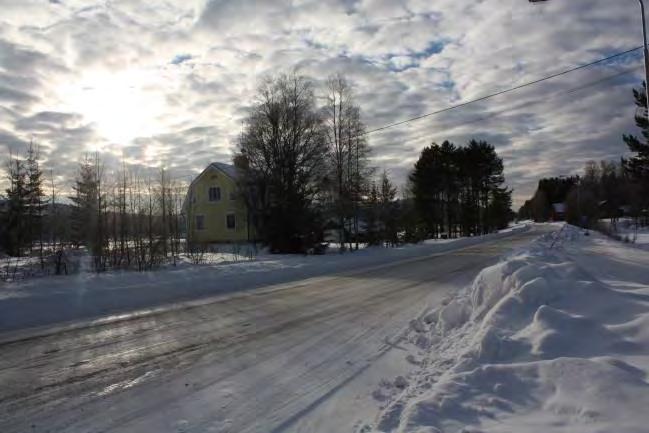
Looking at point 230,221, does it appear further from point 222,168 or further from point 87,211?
point 87,211

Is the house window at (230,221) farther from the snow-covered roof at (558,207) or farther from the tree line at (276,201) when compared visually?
the snow-covered roof at (558,207)

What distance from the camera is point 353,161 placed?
34188mm

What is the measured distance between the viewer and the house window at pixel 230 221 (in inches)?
1821

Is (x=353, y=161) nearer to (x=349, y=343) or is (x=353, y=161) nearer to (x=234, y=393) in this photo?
(x=349, y=343)

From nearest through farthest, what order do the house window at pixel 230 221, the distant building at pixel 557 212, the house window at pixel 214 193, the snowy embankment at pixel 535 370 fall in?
the snowy embankment at pixel 535 370, the house window at pixel 230 221, the house window at pixel 214 193, the distant building at pixel 557 212

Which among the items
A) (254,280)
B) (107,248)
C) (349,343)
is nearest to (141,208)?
(107,248)

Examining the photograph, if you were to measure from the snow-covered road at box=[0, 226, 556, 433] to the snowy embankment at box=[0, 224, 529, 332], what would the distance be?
5.41 feet

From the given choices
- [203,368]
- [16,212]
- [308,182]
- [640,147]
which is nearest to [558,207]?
[640,147]

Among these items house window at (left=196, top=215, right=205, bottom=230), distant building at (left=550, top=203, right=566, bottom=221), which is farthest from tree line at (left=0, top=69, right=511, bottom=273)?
distant building at (left=550, top=203, right=566, bottom=221)

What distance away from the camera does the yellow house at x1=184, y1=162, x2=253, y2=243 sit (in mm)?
46000

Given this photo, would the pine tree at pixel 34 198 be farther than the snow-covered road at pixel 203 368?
Yes

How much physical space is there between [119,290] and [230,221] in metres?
34.4

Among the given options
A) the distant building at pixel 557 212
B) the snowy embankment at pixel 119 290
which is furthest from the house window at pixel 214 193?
the distant building at pixel 557 212

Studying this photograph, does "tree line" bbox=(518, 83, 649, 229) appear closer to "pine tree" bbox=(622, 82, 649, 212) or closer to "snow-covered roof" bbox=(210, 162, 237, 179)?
"pine tree" bbox=(622, 82, 649, 212)
